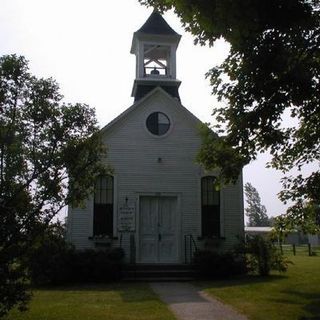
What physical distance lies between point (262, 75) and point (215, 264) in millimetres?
10069

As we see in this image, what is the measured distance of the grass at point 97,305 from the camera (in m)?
11.0

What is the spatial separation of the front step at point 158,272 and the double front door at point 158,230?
1.09m

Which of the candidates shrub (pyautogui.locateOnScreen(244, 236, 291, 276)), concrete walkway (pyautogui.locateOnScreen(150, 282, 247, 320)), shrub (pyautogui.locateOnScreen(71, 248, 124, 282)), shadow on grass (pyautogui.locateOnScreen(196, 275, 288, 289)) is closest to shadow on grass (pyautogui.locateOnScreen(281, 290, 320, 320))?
concrete walkway (pyautogui.locateOnScreen(150, 282, 247, 320))

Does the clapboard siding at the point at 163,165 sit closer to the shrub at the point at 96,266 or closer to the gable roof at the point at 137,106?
the gable roof at the point at 137,106

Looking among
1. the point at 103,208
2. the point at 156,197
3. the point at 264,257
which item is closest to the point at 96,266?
the point at 103,208

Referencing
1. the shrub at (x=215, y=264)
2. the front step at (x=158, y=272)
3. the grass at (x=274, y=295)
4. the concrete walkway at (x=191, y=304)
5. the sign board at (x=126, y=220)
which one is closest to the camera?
the concrete walkway at (x=191, y=304)

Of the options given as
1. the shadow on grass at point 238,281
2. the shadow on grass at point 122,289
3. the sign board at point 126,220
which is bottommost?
the shadow on grass at point 122,289

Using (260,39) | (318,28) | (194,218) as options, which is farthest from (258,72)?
(194,218)

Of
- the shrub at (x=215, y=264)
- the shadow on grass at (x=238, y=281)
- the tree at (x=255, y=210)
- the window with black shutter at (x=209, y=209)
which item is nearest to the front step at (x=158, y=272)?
the shrub at (x=215, y=264)

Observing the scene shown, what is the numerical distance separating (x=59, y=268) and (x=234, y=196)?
7.79m

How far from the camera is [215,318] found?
10.8 metres

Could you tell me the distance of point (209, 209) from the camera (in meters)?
21.4

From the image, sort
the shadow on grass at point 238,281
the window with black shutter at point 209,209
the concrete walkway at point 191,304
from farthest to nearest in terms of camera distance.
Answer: the window with black shutter at point 209,209 → the shadow on grass at point 238,281 → the concrete walkway at point 191,304

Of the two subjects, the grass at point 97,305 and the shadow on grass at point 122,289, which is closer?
the grass at point 97,305
